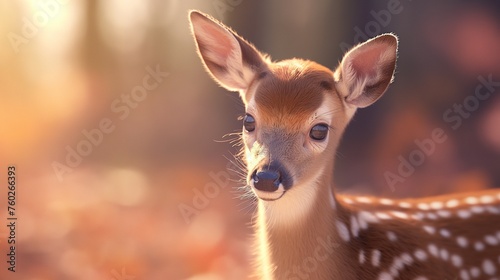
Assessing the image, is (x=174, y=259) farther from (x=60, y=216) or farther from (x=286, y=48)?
(x=286, y=48)

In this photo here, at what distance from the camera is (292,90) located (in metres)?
1.60

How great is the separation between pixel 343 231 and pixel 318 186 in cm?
14

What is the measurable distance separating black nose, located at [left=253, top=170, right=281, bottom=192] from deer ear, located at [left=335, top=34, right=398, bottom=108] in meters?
0.31

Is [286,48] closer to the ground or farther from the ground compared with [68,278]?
farther from the ground

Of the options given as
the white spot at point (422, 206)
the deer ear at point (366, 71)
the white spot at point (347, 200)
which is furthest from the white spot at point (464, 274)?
the deer ear at point (366, 71)

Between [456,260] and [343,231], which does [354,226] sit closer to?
[343,231]

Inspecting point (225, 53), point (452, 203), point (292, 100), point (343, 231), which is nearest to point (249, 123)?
point (292, 100)

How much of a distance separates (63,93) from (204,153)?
62cm

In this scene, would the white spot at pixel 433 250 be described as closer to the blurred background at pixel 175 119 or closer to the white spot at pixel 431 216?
the white spot at pixel 431 216

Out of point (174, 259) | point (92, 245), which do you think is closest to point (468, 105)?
point (174, 259)

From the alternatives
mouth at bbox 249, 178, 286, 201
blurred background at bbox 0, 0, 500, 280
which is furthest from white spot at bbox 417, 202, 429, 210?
blurred background at bbox 0, 0, 500, 280

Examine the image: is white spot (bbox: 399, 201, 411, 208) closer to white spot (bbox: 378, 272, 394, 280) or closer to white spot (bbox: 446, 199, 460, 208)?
white spot (bbox: 446, 199, 460, 208)

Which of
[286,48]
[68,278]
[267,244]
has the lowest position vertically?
[267,244]

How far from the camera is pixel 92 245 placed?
8.23ft
